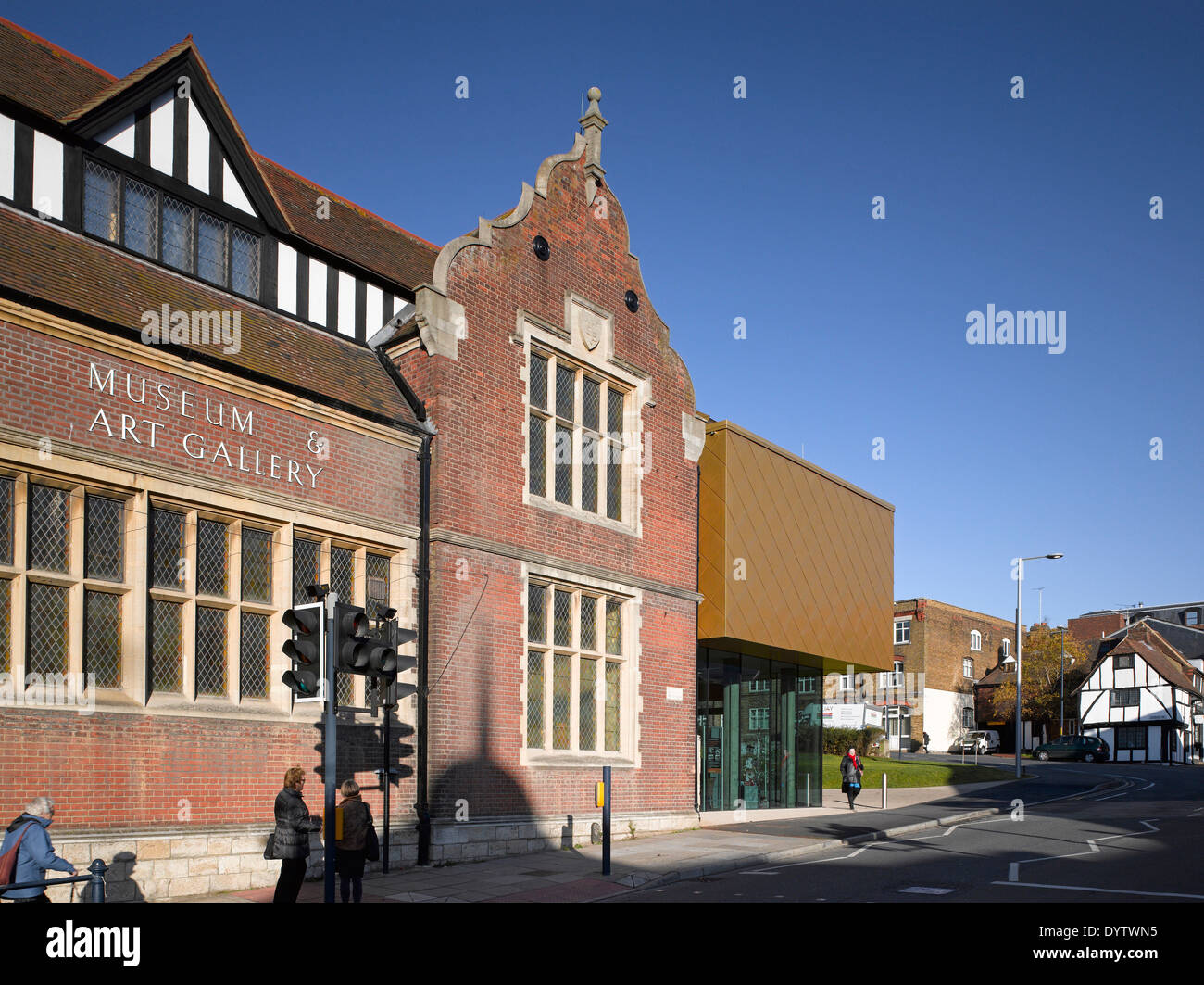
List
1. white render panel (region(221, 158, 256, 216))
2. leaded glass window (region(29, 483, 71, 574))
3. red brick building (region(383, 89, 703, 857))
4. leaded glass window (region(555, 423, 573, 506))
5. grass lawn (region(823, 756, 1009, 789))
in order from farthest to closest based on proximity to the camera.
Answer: grass lawn (region(823, 756, 1009, 789)) < leaded glass window (region(555, 423, 573, 506)) < red brick building (region(383, 89, 703, 857)) < white render panel (region(221, 158, 256, 216)) < leaded glass window (region(29, 483, 71, 574))

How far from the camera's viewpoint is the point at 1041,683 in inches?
2958

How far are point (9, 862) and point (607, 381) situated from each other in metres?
13.9

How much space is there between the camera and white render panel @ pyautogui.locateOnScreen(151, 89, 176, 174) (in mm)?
15797

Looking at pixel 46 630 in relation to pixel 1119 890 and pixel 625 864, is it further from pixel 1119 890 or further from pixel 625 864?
pixel 1119 890

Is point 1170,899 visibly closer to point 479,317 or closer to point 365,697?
point 365,697

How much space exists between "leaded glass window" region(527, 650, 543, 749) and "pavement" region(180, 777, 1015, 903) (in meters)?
1.85

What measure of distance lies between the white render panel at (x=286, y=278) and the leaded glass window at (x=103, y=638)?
5.89 meters

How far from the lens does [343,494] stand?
1620cm

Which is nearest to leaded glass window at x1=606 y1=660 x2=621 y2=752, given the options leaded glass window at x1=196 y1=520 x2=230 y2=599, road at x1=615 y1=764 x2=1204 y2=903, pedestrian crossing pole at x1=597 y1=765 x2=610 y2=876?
road at x1=615 y1=764 x2=1204 y2=903

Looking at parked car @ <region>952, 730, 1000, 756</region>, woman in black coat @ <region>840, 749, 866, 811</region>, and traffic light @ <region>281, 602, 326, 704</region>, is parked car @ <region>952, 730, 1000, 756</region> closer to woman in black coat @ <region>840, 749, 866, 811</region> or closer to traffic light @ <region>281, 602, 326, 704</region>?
woman in black coat @ <region>840, 749, 866, 811</region>

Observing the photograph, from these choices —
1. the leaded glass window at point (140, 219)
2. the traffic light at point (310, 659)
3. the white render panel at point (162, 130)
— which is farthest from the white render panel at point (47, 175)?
the traffic light at point (310, 659)

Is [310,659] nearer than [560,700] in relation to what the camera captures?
Yes
